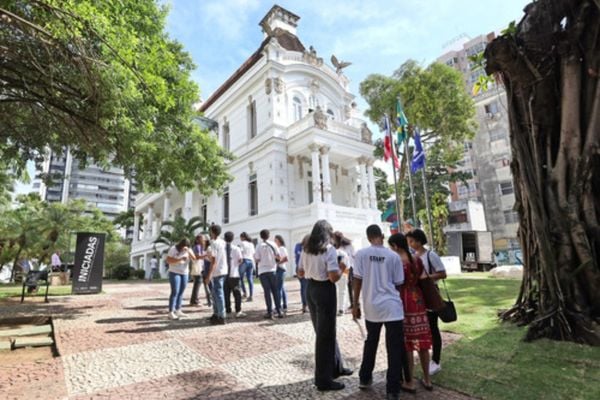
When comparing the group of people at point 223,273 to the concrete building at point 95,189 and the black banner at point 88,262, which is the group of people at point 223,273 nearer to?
the black banner at point 88,262

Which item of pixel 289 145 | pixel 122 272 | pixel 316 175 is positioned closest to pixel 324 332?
pixel 316 175

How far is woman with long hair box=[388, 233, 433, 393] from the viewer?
3.30 metres

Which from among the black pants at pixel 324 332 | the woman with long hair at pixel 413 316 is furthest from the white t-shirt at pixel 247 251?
the woman with long hair at pixel 413 316

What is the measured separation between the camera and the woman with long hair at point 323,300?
3.32 metres

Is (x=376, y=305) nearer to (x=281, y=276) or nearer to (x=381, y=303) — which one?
(x=381, y=303)

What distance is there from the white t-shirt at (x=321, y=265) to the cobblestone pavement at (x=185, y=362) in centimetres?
111

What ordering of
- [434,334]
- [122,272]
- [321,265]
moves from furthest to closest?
[122,272]
[434,334]
[321,265]

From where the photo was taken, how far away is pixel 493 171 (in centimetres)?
A: 3631

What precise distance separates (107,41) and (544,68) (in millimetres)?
7281

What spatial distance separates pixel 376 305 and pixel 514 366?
213 centimetres

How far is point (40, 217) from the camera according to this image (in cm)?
2439

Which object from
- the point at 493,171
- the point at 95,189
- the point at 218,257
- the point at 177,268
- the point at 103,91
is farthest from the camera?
the point at 95,189

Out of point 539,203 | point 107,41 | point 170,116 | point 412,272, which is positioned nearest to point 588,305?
point 539,203

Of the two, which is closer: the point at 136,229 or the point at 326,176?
the point at 326,176
